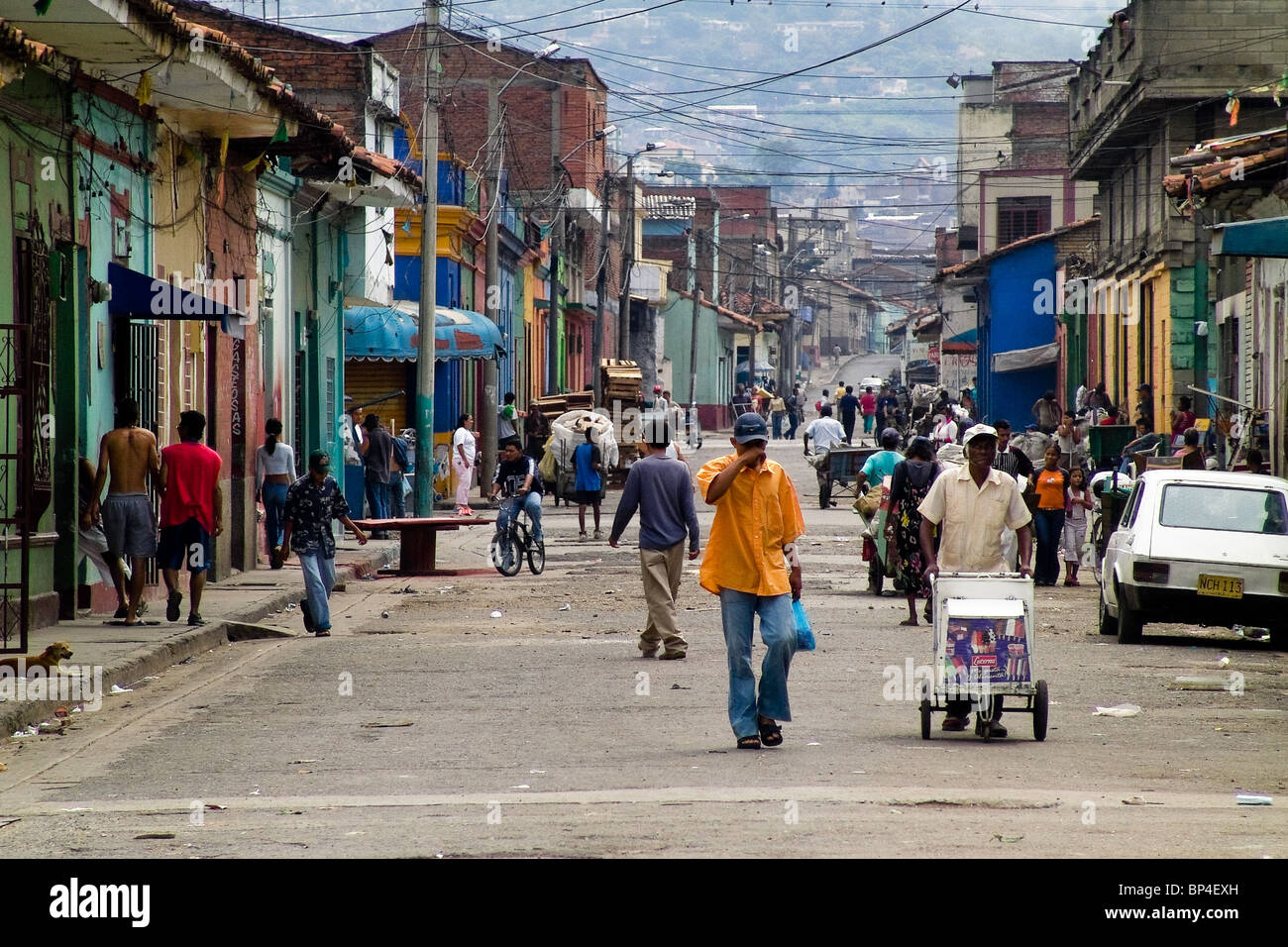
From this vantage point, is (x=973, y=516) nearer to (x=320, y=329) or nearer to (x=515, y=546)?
(x=515, y=546)

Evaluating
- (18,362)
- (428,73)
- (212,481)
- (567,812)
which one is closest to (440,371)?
(428,73)

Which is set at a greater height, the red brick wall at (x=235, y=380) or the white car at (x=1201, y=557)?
the red brick wall at (x=235, y=380)

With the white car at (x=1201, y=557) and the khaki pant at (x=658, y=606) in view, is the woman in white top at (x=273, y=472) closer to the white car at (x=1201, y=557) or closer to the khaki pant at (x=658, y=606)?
the khaki pant at (x=658, y=606)

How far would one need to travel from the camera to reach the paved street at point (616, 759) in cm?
772

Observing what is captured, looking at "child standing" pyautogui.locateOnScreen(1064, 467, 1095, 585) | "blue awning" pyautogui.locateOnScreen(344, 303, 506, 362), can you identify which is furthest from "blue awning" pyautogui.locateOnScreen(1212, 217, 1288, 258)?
"blue awning" pyautogui.locateOnScreen(344, 303, 506, 362)

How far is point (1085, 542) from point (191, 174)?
1139cm

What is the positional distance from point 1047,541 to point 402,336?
13.8 m

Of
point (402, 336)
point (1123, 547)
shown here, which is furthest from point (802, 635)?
point (402, 336)

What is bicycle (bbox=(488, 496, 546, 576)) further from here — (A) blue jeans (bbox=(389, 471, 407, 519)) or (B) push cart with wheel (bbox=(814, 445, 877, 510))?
(B) push cart with wheel (bbox=(814, 445, 877, 510))

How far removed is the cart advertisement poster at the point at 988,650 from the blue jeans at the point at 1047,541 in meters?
11.2

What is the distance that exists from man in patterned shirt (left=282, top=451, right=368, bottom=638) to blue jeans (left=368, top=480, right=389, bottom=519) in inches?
487

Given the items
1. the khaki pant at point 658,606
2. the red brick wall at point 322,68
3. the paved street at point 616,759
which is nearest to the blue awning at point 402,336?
the red brick wall at point 322,68

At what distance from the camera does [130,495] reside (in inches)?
647

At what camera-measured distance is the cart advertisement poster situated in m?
10.5
